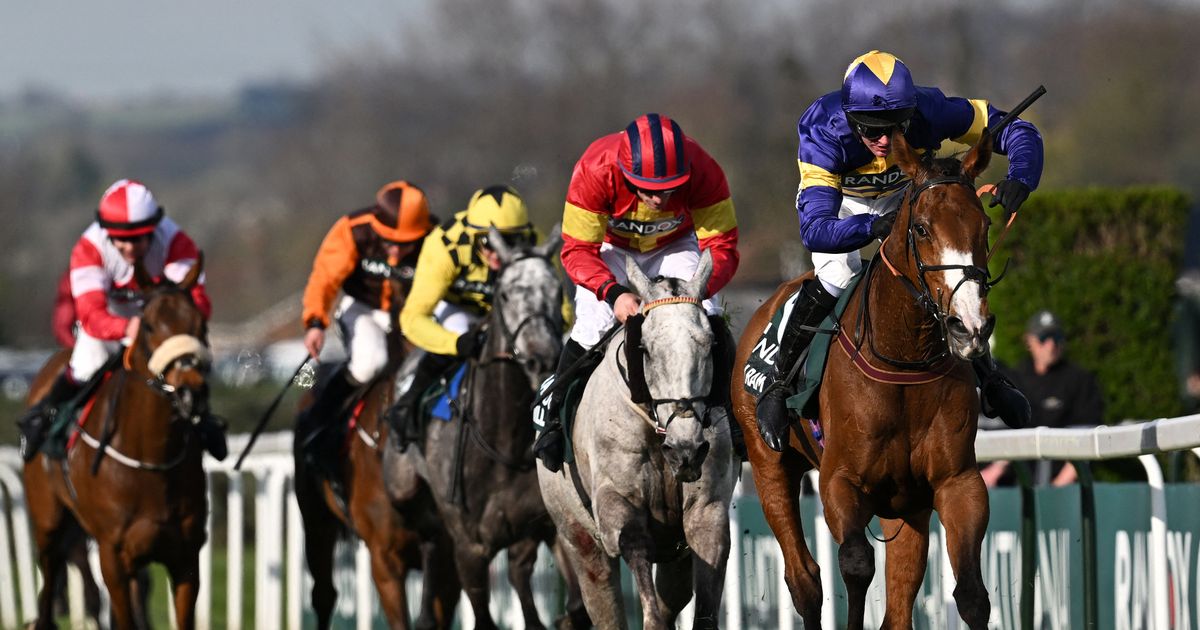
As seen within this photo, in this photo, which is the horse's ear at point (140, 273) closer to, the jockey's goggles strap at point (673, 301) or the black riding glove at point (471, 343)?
the black riding glove at point (471, 343)

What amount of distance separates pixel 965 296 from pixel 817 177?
1264 mm

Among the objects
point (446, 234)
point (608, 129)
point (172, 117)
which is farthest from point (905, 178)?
point (172, 117)

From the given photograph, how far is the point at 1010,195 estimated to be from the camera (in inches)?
217

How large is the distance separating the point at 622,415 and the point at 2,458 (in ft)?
24.8

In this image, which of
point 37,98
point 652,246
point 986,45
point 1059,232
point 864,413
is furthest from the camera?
point 37,98

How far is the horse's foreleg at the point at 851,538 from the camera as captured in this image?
5.52 m

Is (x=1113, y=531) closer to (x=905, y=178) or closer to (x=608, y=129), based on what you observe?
(x=905, y=178)

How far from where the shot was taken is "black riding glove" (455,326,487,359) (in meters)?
8.30

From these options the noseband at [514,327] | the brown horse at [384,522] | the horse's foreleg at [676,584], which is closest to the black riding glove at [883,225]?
the horse's foreleg at [676,584]

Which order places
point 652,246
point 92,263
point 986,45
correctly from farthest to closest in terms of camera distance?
point 986,45 → point 92,263 → point 652,246

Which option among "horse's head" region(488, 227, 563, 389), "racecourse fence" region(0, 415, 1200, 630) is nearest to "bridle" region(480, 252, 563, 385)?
"horse's head" region(488, 227, 563, 389)

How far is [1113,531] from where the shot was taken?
6520 mm

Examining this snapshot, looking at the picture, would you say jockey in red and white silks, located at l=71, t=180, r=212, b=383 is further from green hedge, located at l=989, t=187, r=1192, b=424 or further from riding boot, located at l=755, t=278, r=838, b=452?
green hedge, located at l=989, t=187, r=1192, b=424

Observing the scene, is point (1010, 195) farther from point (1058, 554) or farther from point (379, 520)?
point (379, 520)
